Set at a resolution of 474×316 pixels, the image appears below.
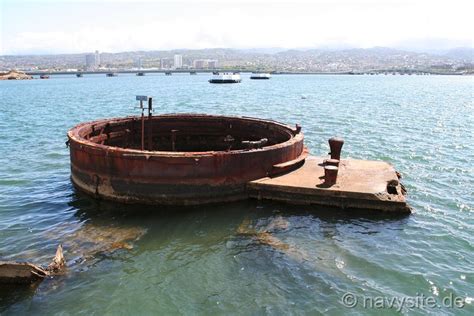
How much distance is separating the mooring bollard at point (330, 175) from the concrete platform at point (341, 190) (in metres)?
0.14

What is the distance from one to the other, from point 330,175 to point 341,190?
57cm

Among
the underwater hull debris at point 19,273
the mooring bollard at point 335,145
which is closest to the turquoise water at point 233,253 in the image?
the underwater hull debris at point 19,273

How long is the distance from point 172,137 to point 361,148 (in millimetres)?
9650

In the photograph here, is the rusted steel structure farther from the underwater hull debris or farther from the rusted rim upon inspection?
the underwater hull debris

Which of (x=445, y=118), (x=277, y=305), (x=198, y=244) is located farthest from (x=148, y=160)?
(x=445, y=118)

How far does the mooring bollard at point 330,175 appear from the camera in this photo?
1181cm

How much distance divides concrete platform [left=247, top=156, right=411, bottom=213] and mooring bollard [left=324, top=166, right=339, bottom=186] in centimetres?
14

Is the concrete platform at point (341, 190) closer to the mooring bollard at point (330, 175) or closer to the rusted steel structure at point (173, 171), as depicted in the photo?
the mooring bollard at point (330, 175)

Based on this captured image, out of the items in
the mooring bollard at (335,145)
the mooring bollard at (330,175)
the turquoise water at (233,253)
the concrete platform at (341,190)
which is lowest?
the turquoise water at (233,253)

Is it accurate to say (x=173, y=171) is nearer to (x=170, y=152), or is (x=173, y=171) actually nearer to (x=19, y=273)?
(x=170, y=152)

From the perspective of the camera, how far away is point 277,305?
7664 mm

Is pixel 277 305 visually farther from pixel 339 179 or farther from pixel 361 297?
pixel 339 179

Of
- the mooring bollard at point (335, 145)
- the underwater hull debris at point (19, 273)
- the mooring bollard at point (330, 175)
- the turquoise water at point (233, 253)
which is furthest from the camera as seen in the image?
the mooring bollard at point (335, 145)

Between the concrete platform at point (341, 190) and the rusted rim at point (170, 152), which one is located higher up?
the rusted rim at point (170, 152)
